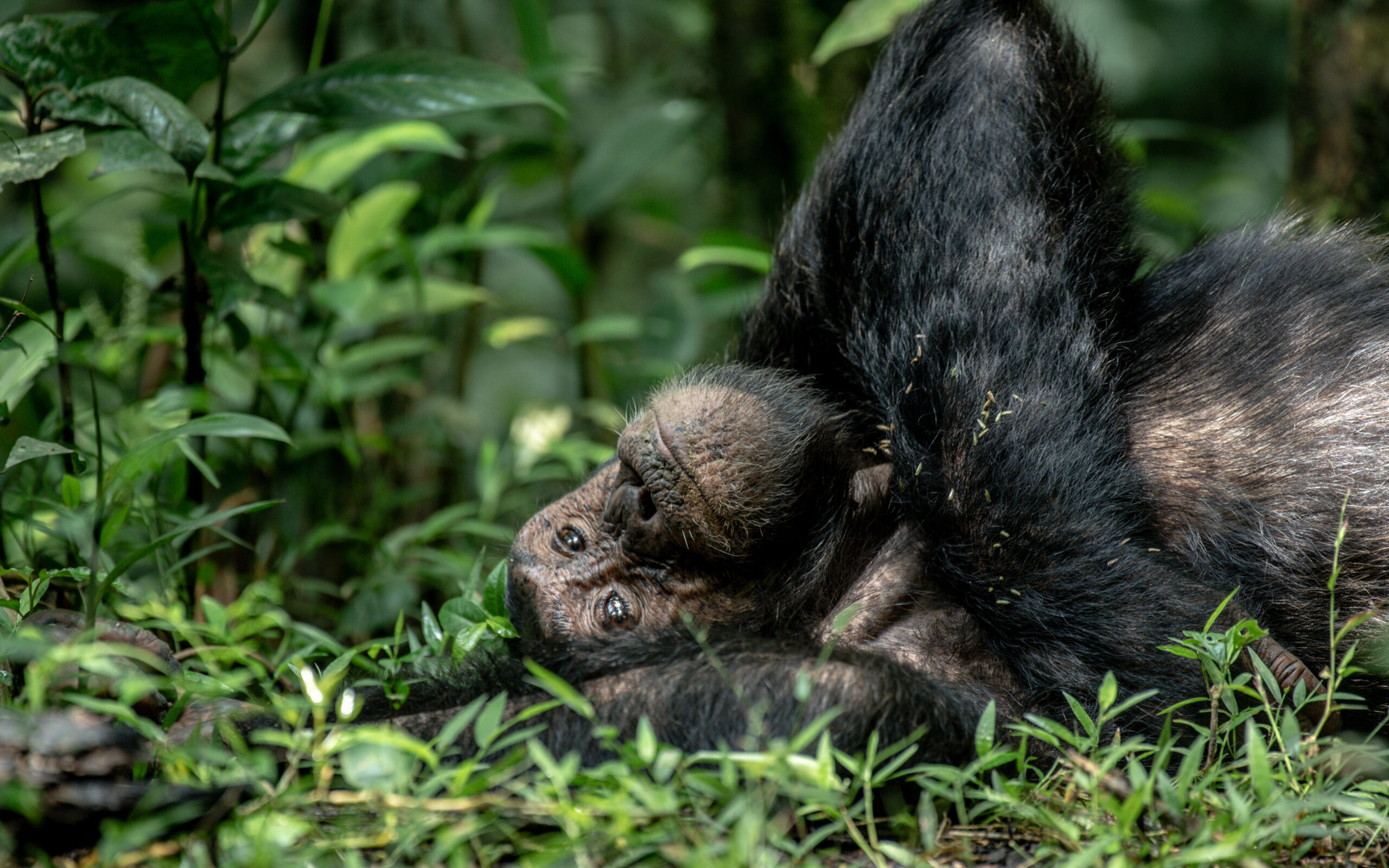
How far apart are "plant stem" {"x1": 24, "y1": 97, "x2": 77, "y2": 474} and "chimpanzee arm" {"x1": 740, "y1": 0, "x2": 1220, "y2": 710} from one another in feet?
5.30

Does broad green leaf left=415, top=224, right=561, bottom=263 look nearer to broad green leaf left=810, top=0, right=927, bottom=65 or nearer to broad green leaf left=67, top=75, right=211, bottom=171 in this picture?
broad green leaf left=810, top=0, right=927, bottom=65

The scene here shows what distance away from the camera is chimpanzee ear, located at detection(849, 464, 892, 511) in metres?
2.35

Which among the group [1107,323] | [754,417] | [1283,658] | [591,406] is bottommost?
[591,406]

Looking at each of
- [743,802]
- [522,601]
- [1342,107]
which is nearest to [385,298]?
[522,601]

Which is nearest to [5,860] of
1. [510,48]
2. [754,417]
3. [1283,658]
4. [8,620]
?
[8,620]

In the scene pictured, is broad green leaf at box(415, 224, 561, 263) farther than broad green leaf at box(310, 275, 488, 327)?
Yes

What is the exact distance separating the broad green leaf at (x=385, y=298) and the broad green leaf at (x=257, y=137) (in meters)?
0.57

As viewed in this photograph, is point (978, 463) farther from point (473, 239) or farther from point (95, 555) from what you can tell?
point (473, 239)

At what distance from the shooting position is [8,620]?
1730 mm

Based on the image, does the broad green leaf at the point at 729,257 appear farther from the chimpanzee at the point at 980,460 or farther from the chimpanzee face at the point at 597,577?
the chimpanzee face at the point at 597,577

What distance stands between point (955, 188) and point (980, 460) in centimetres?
66

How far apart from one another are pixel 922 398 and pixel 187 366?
1.78m

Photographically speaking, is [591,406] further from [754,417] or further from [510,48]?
[510,48]

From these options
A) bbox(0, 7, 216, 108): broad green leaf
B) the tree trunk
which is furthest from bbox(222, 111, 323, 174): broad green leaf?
the tree trunk
